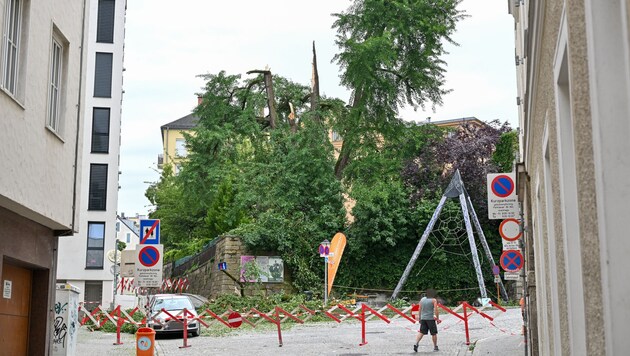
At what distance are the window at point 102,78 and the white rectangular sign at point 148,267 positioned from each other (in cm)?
3188

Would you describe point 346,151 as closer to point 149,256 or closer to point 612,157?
point 149,256

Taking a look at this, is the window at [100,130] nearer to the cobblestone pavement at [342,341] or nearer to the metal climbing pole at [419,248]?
the metal climbing pole at [419,248]

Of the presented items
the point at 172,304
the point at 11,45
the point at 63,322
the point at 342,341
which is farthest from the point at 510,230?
the point at 172,304

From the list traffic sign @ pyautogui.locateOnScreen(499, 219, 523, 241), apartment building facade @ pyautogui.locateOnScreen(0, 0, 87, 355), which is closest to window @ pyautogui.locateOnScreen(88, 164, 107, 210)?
traffic sign @ pyautogui.locateOnScreen(499, 219, 523, 241)

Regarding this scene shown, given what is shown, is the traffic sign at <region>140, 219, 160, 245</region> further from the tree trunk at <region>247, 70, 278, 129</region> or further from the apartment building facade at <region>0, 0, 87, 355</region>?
the tree trunk at <region>247, 70, 278, 129</region>

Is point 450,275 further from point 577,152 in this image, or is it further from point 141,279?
point 577,152

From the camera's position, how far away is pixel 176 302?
2855 centimetres

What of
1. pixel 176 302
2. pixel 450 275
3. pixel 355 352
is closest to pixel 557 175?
pixel 355 352

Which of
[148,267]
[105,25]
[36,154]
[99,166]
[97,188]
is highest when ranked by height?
[105,25]

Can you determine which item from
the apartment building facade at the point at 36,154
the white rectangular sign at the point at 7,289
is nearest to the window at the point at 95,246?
the apartment building facade at the point at 36,154

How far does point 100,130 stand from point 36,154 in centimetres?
3751

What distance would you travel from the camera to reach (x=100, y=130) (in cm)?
4794

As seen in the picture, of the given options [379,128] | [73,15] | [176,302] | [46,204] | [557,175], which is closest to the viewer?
[557,175]

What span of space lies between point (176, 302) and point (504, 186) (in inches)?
577
